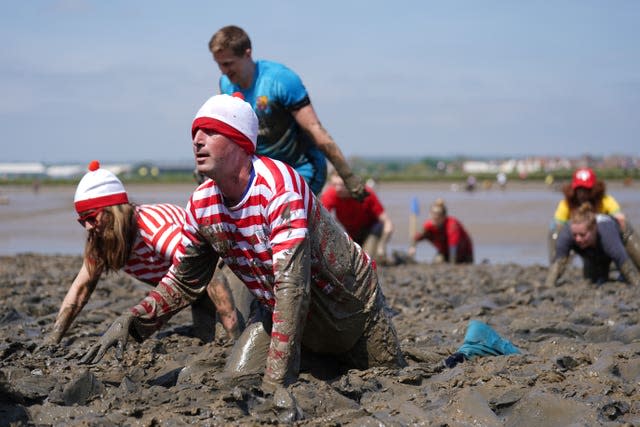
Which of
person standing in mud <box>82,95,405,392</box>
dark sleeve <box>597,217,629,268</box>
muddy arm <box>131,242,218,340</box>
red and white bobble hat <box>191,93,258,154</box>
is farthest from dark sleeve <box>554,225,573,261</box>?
red and white bobble hat <box>191,93,258,154</box>

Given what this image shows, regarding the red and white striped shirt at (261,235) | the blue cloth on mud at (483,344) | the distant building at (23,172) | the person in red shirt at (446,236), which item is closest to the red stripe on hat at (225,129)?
the red and white striped shirt at (261,235)

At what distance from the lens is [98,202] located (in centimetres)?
570

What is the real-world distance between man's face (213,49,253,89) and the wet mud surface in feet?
6.26

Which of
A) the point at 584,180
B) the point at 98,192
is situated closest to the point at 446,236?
the point at 584,180

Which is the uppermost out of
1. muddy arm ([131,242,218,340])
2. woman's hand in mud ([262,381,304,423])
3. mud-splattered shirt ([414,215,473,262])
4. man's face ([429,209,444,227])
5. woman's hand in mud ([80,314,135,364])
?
muddy arm ([131,242,218,340])

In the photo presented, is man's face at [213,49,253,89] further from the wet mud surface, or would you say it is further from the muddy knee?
the muddy knee

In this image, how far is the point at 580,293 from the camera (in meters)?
8.96

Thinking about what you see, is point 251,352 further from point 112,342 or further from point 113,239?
point 113,239

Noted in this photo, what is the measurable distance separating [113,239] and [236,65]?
1656 mm

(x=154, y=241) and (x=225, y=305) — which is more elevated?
(x=154, y=241)

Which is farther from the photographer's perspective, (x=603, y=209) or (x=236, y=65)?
(x=603, y=209)

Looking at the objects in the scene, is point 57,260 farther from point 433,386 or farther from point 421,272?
point 433,386

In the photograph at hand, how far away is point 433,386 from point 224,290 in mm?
1706

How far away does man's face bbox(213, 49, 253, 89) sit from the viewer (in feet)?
21.4
